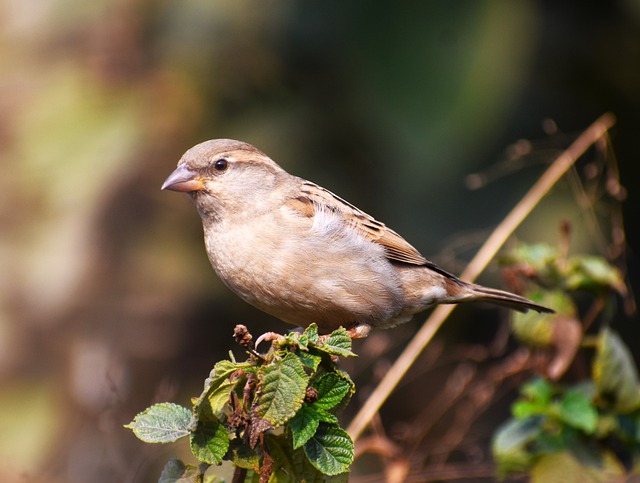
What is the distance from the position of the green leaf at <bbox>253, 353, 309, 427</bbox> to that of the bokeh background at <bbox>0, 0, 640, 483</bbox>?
2929 mm

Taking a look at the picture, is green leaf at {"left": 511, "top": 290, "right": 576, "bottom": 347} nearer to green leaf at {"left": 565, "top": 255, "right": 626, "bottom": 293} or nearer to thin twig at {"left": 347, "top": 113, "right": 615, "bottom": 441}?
green leaf at {"left": 565, "top": 255, "right": 626, "bottom": 293}

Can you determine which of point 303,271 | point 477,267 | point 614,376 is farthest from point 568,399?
point 303,271

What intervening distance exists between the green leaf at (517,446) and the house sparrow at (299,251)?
432mm

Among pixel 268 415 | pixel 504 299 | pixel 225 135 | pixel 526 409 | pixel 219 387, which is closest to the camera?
pixel 268 415

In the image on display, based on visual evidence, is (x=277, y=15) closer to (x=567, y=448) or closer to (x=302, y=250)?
(x=302, y=250)

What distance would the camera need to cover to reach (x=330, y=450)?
2.16 meters

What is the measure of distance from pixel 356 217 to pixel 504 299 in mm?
673

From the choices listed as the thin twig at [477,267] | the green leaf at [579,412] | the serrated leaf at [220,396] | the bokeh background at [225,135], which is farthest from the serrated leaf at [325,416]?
the bokeh background at [225,135]

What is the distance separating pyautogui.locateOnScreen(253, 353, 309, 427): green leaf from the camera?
6.76 feet

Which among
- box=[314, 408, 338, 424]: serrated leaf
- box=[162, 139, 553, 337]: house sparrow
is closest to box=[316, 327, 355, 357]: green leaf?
box=[314, 408, 338, 424]: serrated leaf

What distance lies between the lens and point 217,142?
141 inches

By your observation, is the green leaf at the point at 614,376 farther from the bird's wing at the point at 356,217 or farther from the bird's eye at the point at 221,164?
the bird's eye at the point at 221,164

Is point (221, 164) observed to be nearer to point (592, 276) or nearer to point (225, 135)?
point (592, 276)

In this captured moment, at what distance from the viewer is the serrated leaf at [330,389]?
2180mm
